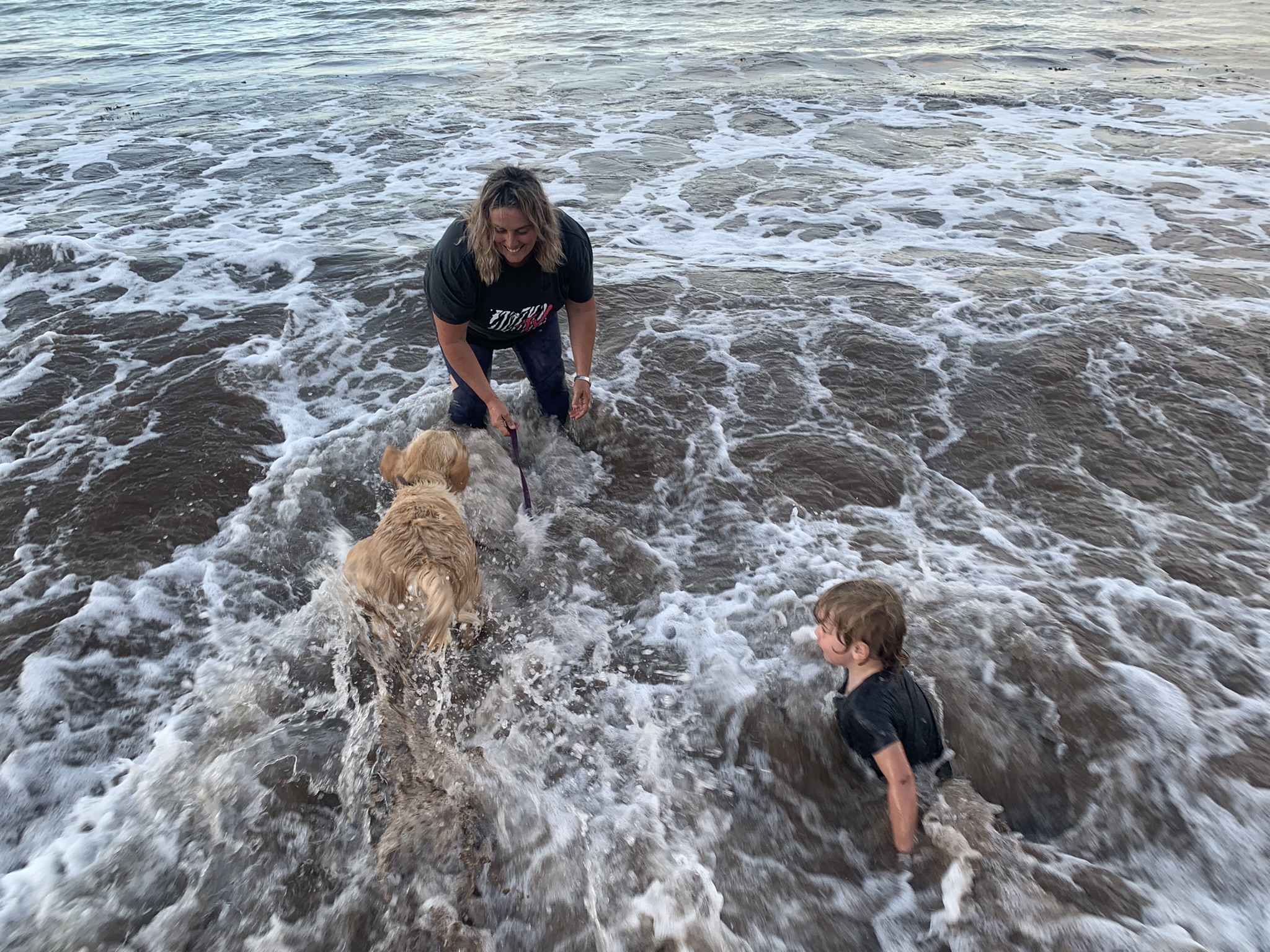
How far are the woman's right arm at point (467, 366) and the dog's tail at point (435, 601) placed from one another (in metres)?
1.33

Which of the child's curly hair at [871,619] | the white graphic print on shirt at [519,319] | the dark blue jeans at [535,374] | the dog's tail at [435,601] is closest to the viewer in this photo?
the child's curly hair at [871,619]

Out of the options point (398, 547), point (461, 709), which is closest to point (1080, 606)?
point (461, 709)

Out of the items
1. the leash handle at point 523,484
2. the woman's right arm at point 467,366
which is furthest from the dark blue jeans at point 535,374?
the leash handle at point 523,484

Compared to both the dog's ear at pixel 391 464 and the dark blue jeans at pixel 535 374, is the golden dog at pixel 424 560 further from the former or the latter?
the dark blue jeans at pixel 535 374

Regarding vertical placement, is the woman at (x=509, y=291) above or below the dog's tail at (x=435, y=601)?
above

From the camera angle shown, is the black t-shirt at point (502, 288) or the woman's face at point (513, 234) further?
the black t-shirt at point (502, 288)

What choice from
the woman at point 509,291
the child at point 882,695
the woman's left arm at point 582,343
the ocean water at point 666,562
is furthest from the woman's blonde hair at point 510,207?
the child at point 882,695

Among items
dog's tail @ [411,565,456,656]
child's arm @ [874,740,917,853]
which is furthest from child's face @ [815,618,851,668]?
dog's tail @ [411,565,456,656]

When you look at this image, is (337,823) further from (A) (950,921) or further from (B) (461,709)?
(A) (950,921)

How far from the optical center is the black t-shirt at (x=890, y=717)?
2805 mm

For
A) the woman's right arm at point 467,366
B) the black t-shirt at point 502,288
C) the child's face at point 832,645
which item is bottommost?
the child's face at point 832,645

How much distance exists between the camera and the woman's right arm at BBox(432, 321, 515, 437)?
13.2 ft

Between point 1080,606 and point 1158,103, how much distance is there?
13482mm

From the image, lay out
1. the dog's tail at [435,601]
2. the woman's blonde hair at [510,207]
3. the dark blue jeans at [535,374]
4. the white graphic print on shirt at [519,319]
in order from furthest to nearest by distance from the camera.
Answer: the dark blue jeans at [535,374]
the white graphic print on shirt at [519,319]
the woman's blonde hair at [510,207]
the dog's tail at [435,601]
